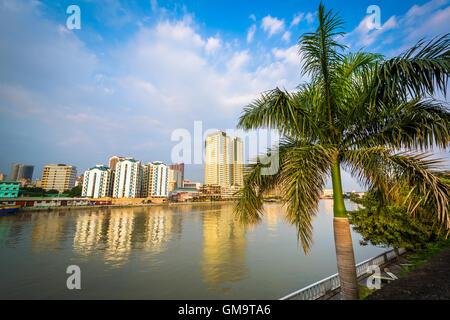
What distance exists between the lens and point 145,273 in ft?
44.4

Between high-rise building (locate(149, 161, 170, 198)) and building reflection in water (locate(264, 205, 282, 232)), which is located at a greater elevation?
high-rise building (locate(149, 161, 170, 198))

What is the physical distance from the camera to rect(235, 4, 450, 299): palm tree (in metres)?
3.33

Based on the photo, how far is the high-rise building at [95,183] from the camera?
92669 mm

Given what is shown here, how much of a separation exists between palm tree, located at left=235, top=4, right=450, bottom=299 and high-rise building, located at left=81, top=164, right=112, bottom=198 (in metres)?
107

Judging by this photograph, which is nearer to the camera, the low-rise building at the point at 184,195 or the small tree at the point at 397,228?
the small tree at the point at 397,228

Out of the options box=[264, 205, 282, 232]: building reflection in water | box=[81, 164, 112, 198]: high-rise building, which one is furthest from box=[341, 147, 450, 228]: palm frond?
box=[81, 164, 112, 198]: high-rise building

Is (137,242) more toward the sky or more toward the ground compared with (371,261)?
more toward the ground

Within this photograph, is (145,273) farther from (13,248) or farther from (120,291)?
(13,248)

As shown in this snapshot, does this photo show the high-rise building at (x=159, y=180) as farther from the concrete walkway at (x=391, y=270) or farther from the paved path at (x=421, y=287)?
the paved path at (x=421, y=287)

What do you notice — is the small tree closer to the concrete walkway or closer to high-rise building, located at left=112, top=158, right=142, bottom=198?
the concrete walkway

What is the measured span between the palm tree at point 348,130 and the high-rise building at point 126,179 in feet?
326

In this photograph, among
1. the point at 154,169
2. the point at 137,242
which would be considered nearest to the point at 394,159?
the point at 137,242

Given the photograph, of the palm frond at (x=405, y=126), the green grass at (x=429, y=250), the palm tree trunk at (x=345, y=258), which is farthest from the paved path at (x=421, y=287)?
the green grass at (x=429, y=250)
